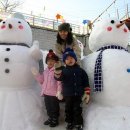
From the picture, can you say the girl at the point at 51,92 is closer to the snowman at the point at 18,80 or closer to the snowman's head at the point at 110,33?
the snowman at the point at 18,80

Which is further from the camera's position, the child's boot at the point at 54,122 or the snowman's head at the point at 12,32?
the snowman's head at the point at 12,32

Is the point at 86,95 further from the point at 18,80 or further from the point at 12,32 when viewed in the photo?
the point at 12,32

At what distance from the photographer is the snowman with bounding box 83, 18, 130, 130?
7.93 ft

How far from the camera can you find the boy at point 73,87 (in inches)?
99.4

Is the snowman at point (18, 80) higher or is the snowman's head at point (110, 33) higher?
the snowman's head at point (110, 33)

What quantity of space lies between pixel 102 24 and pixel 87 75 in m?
0.62

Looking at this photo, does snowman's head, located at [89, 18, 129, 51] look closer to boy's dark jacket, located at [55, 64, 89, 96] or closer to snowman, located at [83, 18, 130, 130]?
snowman, located at [83, 18, 130, 130]

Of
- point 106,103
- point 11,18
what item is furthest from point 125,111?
point 11,18

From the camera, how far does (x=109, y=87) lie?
253cm

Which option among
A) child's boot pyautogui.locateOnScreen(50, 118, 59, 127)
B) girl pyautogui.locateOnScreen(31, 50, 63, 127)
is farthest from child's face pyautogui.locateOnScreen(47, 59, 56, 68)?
child's boot pyautogui.locateOnScreen(50, 118, 59, 127)

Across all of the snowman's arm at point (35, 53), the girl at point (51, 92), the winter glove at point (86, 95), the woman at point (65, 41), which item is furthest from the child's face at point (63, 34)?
the winter glove at point (86, 95)

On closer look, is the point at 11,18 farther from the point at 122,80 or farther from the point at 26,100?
the point at 122,80

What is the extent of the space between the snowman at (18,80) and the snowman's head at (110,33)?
66cm

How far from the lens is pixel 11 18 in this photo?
3141 mm
